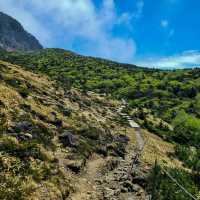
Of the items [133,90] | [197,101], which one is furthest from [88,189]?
[133,90]

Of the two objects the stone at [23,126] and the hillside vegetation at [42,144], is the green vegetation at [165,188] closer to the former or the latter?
the hillside vegetation at [42,144]

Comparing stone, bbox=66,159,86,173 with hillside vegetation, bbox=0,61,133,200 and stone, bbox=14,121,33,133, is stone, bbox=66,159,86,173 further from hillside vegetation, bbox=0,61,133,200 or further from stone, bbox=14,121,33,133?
stone, bbox=14,121,33,133

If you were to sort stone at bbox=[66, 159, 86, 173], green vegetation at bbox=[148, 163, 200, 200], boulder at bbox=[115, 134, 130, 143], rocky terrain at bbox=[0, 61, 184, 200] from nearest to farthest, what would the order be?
rocky terrain at bbox=[0, 61, 184, 200]
green vegetation at bbox=[148, 163, 200, 200]
stone at bbox=[66, 159, 86, 173]
boulder at bbox=[115, 134, 130, 143]

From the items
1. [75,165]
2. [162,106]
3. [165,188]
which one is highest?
[162,106]

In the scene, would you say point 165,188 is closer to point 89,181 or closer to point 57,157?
point 89,181

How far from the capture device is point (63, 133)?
133 ft

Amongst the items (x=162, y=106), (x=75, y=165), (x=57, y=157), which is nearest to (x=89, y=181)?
(x=75, y=165)

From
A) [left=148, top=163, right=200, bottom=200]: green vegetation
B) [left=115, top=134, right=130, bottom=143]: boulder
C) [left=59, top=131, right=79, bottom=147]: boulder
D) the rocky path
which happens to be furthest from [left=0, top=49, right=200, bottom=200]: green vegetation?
[left=115, top=134, right=130, bottom=143]: boulder

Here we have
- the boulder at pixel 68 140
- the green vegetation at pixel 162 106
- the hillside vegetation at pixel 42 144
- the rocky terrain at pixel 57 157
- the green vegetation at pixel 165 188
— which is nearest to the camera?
the hillside vegetation at pixel 42 144

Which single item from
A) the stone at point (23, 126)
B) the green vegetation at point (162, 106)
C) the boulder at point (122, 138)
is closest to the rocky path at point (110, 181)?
the green vegetation at point (162, 106)

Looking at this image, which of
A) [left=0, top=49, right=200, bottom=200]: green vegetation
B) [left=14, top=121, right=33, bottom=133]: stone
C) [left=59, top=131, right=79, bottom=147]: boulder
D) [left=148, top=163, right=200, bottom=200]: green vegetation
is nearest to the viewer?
[left=148, top=163, right=200, bottom=200]: green vegetation

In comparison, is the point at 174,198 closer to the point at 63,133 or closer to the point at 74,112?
the point at 63,133

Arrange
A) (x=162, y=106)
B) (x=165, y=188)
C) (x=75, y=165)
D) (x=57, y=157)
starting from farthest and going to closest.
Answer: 1. (x=162, y=106)
2. (x=57, y=157)
3. (x=75, y=165)
4. (x=165, y=188)

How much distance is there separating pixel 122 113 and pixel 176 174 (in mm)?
46203
